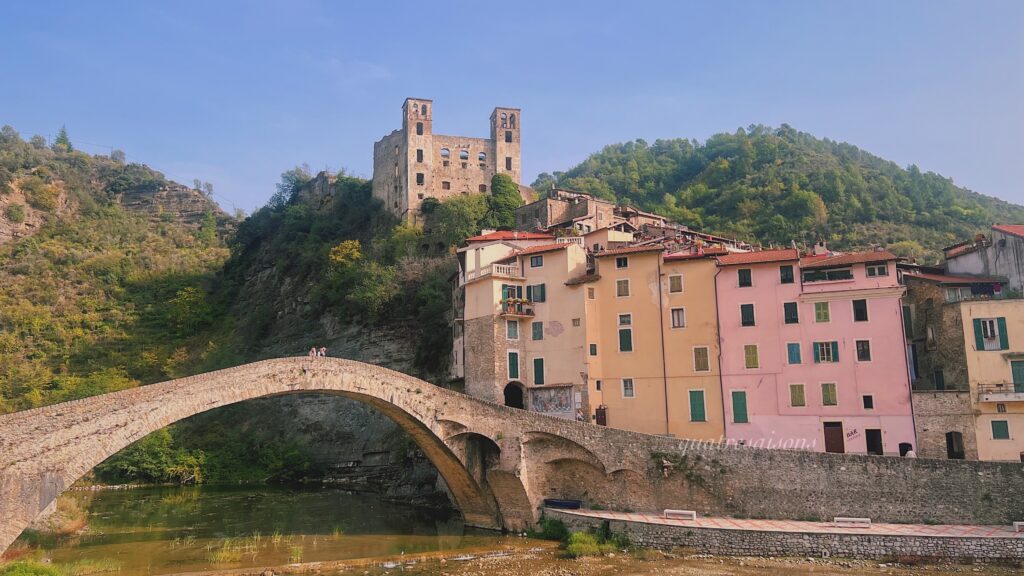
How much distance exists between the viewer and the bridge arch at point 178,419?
18047 mm

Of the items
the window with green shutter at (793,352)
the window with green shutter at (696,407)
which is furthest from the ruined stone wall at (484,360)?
the window with green shutter at (793,352)

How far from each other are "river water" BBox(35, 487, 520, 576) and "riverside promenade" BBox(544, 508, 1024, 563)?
6.57m

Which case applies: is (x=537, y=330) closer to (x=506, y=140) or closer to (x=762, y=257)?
(x=762, y=257)

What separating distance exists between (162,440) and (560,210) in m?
30.7

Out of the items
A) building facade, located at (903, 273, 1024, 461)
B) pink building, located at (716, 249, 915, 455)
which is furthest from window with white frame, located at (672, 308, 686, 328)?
building facade, located at (903, 273, 1024, 461)

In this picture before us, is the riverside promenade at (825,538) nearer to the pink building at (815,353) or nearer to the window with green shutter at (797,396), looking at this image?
the pink building at (815,353)

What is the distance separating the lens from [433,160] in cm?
6003

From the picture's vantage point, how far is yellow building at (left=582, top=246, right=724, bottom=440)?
29.8 m

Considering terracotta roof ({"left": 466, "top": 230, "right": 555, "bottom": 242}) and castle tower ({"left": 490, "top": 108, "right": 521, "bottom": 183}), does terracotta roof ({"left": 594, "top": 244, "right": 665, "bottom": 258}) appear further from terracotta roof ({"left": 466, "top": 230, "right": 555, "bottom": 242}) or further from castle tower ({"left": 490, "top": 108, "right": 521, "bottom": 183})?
castle tower ({"left": 490, "top": 108, "right": 521, "bottom": 183})

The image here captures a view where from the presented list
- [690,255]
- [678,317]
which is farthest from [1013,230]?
[678,317]

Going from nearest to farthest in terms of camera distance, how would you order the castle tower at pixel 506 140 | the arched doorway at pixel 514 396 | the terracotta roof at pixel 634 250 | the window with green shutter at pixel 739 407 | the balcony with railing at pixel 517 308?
the window with green shutter at pixel 739 407 < the terracotta roof at pixel 634 250 < the balcony with railing at pixel 517 308 < the arched doorway at pixel 514 396 < the castle tower at pixel 506 140

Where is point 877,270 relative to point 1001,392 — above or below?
above

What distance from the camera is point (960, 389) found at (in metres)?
27.4

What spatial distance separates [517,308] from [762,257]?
1091 centimetres
